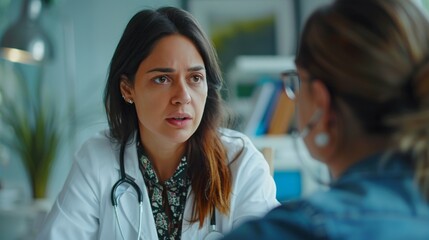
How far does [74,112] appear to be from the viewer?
3131 mm

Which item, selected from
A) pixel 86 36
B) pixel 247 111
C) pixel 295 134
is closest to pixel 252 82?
pixel 247 111

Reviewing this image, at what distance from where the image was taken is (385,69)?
0.73 m

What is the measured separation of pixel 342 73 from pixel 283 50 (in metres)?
2.36

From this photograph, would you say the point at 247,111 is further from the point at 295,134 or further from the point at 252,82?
the point at 295,134

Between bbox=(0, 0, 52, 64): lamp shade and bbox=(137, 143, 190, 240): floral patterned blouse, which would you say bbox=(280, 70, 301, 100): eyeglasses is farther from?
bbox=(0, 0, 52, 64): lamp shade

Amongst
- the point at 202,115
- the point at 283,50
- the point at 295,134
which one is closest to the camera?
the point at 295,134

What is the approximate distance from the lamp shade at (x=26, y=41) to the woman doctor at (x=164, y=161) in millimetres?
1287

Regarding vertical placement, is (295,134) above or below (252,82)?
above

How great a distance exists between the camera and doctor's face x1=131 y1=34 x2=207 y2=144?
142 cm

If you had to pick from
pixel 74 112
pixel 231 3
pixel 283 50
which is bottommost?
pixel 74 112

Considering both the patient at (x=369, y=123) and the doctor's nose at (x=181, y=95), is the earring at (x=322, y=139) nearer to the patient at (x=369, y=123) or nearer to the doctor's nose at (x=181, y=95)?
the patient at (x=369, y=123)

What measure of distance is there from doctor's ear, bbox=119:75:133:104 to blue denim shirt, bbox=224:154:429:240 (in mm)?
863

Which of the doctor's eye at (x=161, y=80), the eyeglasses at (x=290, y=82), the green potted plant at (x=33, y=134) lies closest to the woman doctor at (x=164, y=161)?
the doctor's eye at (x=161, y=80)

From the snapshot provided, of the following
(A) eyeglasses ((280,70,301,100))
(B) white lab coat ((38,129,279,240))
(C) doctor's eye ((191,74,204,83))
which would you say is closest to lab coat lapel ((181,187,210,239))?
(B) white lab coat ((38,129,279,240))
